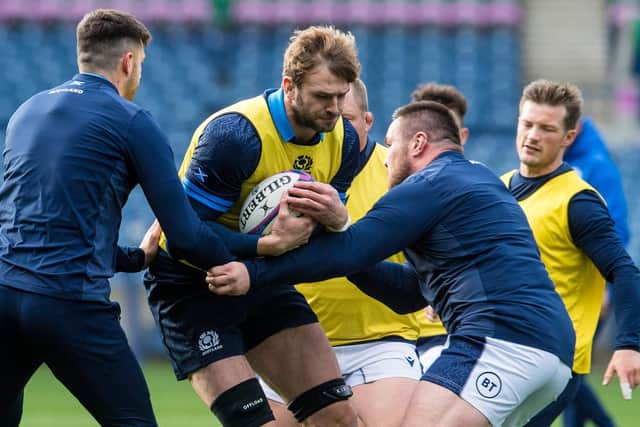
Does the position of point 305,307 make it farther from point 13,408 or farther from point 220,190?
point 13,408

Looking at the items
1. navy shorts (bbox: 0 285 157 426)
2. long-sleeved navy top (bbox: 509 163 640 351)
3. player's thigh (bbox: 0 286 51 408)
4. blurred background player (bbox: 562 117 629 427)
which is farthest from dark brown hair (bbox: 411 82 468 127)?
player's thigh (bbox: 0 286 51 408)

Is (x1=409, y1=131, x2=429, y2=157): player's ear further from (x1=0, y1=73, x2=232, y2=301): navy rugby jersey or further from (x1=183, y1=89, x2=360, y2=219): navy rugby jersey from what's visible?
(x1=0, y1=73, x2=232, y2=301): navy rugby jersey

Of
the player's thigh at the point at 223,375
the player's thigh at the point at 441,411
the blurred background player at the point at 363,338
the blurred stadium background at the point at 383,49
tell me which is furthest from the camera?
the blurred stadium background at the point at 383,49

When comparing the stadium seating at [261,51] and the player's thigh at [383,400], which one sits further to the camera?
the stadium seating at [261,51]

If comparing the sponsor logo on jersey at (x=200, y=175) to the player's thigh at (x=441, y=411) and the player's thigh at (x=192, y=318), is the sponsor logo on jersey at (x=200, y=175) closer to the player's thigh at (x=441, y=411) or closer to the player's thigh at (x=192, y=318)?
the player's thigh at (x=192, y=318)

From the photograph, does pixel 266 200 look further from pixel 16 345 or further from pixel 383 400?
pixel 383 400

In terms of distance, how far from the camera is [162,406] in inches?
435

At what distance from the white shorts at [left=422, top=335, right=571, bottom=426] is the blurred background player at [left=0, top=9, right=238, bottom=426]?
1.09 m

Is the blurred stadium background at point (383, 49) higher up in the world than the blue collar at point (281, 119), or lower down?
lower down

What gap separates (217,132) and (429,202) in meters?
1.01

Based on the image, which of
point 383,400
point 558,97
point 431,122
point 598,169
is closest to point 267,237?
point 431,122

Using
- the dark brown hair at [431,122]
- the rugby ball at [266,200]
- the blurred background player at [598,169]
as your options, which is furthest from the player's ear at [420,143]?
the blurred background player at [598,169]

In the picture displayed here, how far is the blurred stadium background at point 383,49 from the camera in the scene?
20172 mm

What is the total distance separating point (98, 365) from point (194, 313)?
0.69 metres
